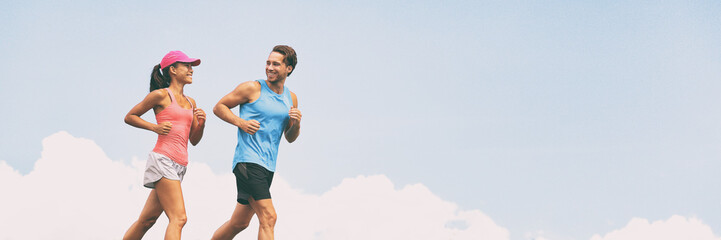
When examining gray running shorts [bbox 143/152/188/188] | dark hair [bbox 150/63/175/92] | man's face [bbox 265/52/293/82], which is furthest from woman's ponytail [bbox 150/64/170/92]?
man's face [bbox 265/52/293/82]

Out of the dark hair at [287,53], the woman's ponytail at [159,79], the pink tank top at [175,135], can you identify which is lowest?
the pink tank top at [175,135]

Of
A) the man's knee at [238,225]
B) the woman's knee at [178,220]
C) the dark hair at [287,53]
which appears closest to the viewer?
the woman's knee at [178,220]

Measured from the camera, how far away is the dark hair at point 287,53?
9117 mm

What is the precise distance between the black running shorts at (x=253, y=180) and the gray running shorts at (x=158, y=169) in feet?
2.03

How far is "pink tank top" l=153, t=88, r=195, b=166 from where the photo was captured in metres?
8.77

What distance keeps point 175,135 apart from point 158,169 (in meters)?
0.39

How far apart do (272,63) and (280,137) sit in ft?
2.61

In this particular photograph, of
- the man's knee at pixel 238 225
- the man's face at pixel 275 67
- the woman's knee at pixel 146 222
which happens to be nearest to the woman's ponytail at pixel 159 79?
the man's face at pixel 275 67

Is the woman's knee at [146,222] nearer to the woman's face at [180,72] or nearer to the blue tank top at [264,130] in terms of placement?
the blue tank top at [264,130]

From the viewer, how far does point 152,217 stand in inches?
354

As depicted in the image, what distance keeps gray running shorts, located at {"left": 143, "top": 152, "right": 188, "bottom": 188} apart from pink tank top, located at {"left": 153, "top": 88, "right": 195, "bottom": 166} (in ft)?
0.18

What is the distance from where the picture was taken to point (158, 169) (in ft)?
28.5

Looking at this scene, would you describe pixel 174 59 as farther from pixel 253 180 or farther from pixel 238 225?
pixel 238 225

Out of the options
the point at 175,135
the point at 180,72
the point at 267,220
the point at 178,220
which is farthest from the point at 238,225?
the point at 180,72
